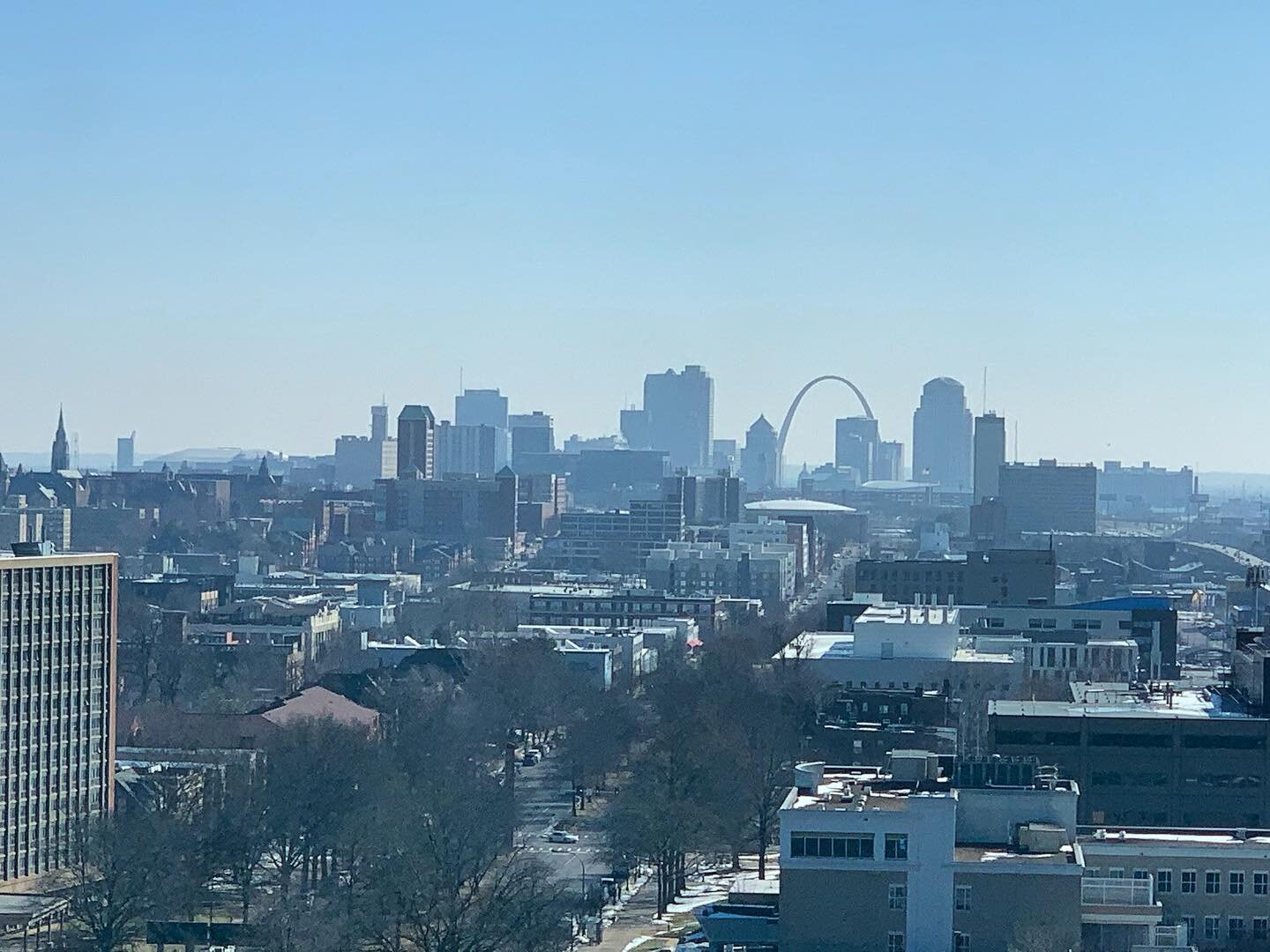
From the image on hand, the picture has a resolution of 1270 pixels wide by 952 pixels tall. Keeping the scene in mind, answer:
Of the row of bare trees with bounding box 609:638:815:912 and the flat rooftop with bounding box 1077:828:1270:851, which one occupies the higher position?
the flat rooftop with bounding box 1077:828:1270:851

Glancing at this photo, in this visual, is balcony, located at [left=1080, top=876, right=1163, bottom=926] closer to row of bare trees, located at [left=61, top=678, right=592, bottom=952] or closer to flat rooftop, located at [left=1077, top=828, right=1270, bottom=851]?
flat rooftop, located at [left=1077, top=828, right=1270, bottom=851]

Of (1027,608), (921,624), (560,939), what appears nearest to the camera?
(560,939)

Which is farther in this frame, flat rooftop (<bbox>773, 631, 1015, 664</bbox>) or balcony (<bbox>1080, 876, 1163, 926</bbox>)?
flat rooftop (<bbox>773, 631, 1015, 664</bbox>)

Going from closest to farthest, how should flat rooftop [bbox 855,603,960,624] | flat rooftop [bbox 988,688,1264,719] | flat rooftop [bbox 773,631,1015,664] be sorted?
flat rooftop [bbox 988,688,1264,719] < flat rooftop [bbox 773,631,1015,664] < flat rooftop [bbox 855,603,960,624]

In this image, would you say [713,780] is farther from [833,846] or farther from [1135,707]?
[833,846]

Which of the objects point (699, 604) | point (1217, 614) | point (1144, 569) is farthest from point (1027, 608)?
point (1144, 569)

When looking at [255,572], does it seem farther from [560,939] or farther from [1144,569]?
[560,939]

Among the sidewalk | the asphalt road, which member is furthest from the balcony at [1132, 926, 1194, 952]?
the asphalt road

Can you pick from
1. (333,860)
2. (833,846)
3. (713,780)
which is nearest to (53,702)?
(333,860)
